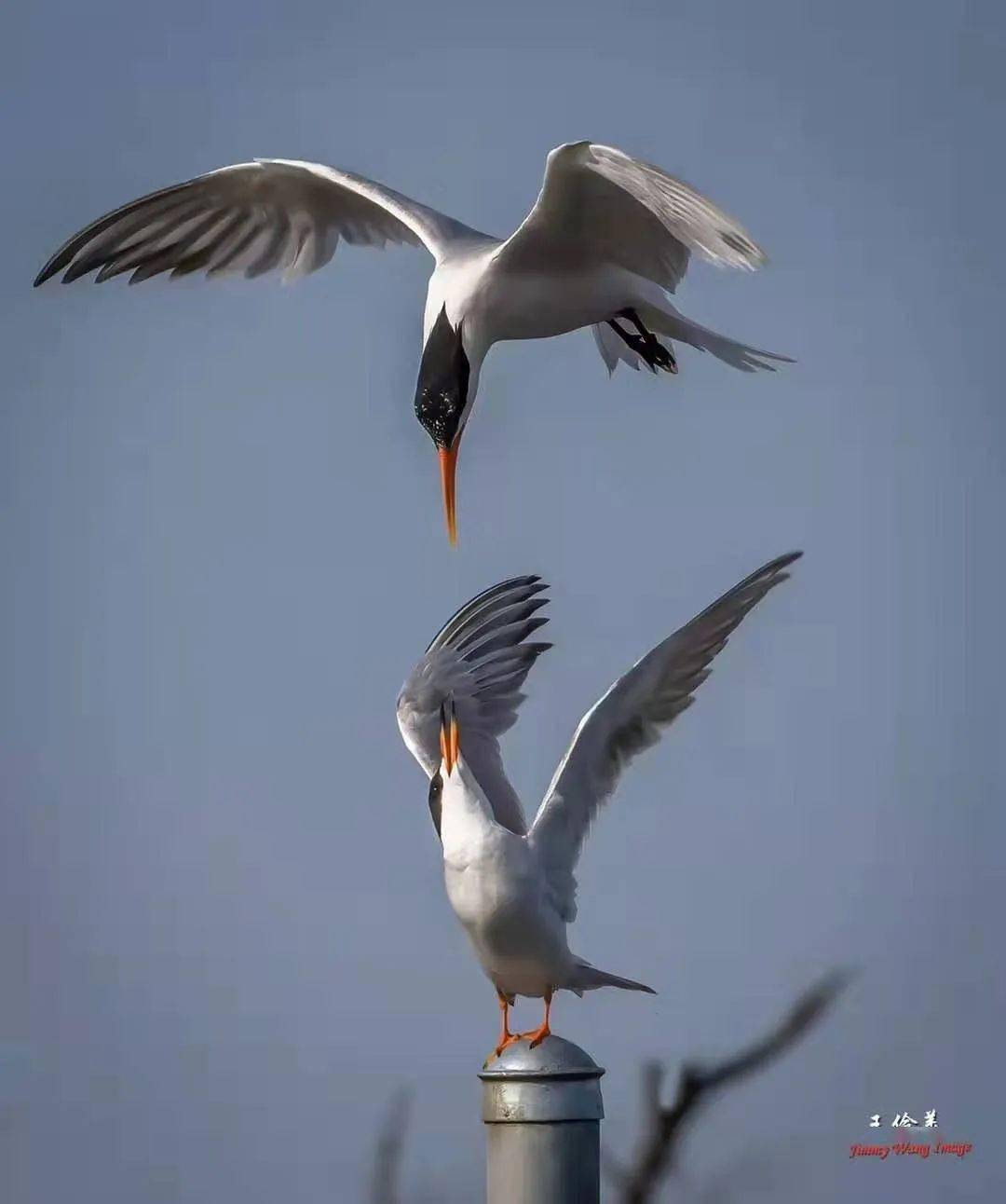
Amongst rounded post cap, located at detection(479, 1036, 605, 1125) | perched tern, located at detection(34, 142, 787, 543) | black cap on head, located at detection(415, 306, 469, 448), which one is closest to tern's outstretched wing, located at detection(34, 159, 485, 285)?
perched tern, located at detection(34, 142, 787, 543)

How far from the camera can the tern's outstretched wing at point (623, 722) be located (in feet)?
19.1

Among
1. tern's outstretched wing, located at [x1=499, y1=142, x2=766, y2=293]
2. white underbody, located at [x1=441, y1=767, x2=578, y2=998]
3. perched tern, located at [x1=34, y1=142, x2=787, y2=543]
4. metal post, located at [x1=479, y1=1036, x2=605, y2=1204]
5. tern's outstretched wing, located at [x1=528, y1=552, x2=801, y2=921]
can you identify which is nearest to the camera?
metal post, located at [x1=479, y1=1036, x2=605, y2=1204]

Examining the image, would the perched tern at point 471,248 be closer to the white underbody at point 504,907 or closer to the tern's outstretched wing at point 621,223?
the tern's outstretched wing at point 621,223

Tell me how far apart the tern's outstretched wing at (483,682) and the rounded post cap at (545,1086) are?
3.34 feet

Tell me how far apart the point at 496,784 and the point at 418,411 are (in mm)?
1072

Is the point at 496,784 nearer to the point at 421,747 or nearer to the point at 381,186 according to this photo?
the point at 421,747

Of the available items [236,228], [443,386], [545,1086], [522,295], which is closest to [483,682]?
[443,386]

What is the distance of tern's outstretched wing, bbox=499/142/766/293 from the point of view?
5953 millimetres

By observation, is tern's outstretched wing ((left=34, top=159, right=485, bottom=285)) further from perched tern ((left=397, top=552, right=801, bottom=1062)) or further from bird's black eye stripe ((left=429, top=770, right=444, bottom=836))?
bird's black eye stripe ((left=429, top=770, right=444, bottom=836))

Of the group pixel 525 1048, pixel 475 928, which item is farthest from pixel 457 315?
pixel 525 1048

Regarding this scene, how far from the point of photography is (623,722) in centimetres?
601

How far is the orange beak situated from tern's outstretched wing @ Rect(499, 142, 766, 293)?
135 centimetres

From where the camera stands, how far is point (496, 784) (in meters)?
6.09

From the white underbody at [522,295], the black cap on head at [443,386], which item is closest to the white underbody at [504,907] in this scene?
the black cap on head at [443,386]
